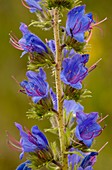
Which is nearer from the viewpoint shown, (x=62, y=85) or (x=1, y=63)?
(x=62, y=85)

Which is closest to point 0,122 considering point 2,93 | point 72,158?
point 2,93

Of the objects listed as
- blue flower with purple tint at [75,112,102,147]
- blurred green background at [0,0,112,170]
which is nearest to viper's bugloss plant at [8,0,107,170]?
blue flower with purple tint at [75,112,102,147]

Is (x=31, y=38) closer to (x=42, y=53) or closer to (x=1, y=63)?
(x=42, y=53)

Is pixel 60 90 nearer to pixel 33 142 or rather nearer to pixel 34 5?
pixel 33 142

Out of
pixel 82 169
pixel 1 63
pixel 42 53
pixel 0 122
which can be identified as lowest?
pixel 82 169

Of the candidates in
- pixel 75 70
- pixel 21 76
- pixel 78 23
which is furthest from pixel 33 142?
pixel 21 76

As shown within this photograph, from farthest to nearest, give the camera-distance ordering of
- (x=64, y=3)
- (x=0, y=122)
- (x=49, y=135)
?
(x=0, y=122) < (x=49, y=135) < (x=64, y=3)

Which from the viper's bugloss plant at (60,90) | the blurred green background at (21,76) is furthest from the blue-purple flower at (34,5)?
the blurred green background at (21,76)

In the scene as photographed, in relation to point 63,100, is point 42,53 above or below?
above
